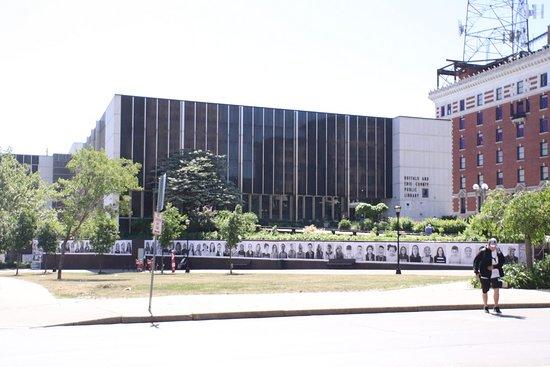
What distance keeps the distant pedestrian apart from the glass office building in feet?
205

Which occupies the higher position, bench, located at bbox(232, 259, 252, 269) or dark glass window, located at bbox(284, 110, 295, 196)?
dark glass window, located at bbox(284, 110, 295, 196)

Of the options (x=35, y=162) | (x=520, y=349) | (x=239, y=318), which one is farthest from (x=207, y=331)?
(x=35, y=162)

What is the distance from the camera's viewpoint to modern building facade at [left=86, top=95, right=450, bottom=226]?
7812 centimetres

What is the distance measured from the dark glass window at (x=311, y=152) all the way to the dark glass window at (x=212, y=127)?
1179 centimetres

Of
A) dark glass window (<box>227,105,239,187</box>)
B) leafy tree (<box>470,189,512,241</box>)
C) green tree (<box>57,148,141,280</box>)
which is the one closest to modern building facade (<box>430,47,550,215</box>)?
dark glass window (<box>227,105,239,187</box>)

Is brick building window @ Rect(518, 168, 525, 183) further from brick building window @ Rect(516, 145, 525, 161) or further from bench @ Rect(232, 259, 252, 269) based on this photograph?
bench @ Rect(232, 259, 252, 269)

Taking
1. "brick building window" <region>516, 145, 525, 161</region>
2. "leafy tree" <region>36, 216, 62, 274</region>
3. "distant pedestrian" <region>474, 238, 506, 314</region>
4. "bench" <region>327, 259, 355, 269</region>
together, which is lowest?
"bench" <region>327, 259, 355, 269</region>

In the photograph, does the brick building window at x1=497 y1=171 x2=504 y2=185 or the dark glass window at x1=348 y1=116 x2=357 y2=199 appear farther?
the dark glass window at x1=348 y1=116 x2=357 y2=199

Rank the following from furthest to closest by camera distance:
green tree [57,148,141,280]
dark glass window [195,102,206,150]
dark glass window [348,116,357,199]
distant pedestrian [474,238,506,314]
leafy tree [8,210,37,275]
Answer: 1. dark glass window [348,116,357,199]
2. dark glass window [195,102,206,150]
3. leafy tree [8,210,37,275]
4. green tree [57,148,141,280]
5. distant pedestrian [474,238,506,314]

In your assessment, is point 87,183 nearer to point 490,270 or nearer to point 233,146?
point 490,270

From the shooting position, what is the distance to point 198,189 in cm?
6975

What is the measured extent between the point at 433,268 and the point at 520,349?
30711mm

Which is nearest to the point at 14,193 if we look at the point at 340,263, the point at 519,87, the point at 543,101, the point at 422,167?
the point at 340,263

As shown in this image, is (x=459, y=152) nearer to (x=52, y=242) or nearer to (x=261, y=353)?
(x=52, y=242)
